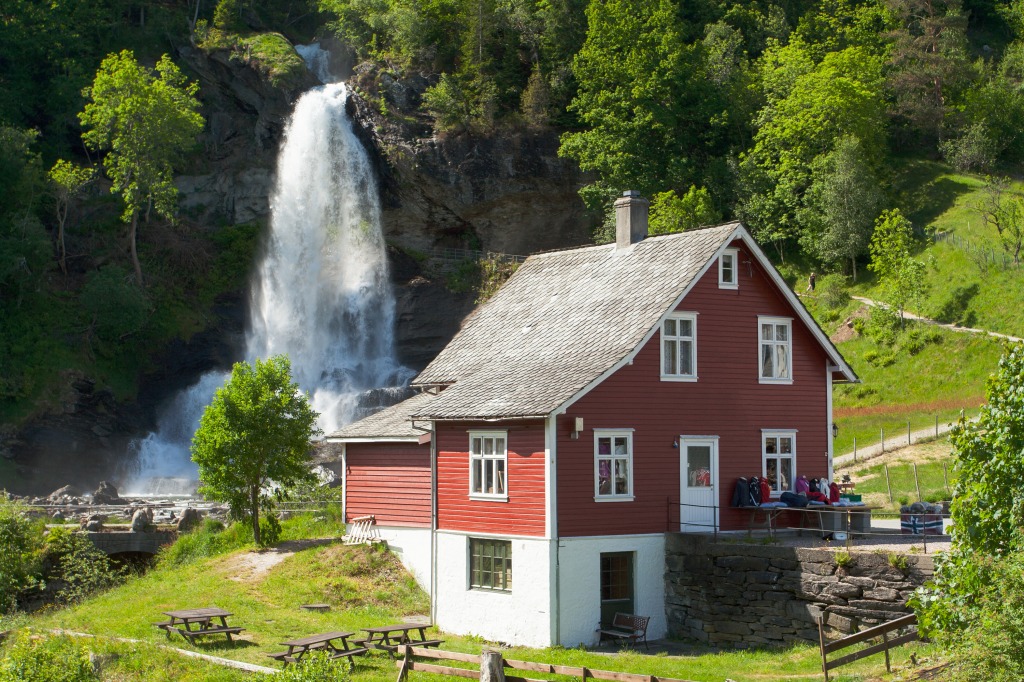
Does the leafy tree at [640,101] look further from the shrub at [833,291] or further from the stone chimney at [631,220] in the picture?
the stone chimney at [631,220]

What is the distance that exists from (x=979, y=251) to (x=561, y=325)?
32608 millimetres

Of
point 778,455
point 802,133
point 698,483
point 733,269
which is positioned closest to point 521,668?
point 698,483

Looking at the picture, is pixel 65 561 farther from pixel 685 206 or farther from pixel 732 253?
pixel 685 206

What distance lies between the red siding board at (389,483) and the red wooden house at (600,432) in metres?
0.06

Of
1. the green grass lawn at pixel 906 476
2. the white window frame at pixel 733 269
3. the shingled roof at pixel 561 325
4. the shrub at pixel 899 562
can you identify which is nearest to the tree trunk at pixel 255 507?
the shingled roof at pixel 561 325

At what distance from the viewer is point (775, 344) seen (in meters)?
28.6

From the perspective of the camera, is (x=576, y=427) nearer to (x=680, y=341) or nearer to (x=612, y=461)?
(x=612, y=461)

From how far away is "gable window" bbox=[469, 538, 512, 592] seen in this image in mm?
25219

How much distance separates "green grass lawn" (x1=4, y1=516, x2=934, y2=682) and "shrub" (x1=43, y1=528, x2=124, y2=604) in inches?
36.2

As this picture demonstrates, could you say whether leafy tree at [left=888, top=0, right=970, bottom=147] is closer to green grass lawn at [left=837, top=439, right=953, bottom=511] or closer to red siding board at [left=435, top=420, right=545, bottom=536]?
green grass lawn at [left=837, top=439, right=953, bottom=511]

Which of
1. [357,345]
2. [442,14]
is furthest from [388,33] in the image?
[357,345]

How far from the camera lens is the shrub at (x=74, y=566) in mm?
30969

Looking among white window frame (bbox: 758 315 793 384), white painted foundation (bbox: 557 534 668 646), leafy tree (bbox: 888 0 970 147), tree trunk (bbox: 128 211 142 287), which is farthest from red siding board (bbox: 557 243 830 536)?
leafy tree (bbox: 888 0 970 147)

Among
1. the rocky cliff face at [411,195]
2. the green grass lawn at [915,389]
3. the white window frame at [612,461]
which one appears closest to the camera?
the white window frame at [612,461]
